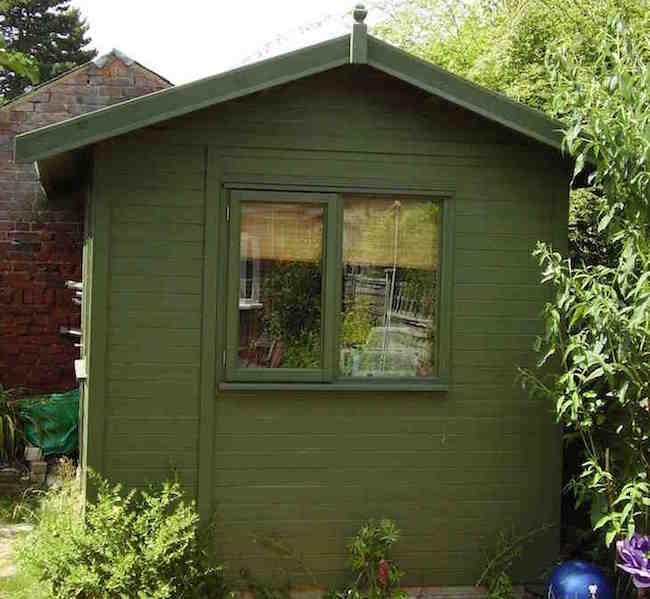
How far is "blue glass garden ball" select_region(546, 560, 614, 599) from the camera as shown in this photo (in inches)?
218

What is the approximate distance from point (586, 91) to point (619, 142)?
370 millimetres

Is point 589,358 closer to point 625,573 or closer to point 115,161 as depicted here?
point 625,573

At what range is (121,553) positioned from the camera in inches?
205

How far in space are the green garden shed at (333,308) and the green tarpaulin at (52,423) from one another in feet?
11.3

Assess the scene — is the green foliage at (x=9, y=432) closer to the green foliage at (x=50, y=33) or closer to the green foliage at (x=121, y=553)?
the green foliage at (x=121, y=553)

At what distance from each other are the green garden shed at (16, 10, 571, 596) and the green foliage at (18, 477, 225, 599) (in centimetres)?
39

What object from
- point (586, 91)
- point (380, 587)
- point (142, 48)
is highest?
point (142, 48)

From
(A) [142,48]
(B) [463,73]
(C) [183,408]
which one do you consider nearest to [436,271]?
(C) [183,408]

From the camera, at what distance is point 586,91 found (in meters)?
5.49

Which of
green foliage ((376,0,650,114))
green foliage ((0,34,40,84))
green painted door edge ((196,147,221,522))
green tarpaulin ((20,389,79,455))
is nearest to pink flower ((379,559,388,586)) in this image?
green painted door edge ((196,147,221,522))

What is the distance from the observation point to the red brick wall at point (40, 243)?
10.2 metres

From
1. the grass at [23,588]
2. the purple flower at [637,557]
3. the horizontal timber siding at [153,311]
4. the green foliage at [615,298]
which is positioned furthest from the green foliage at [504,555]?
the grass at [23,588]

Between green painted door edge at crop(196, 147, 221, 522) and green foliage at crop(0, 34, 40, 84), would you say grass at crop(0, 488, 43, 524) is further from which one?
green foliage at crop(0, 34, 40, 84)

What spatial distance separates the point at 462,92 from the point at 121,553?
3135mm
